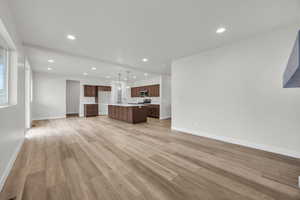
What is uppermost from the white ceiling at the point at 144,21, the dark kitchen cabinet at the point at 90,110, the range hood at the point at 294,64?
the white ceiling at the point at 144,21

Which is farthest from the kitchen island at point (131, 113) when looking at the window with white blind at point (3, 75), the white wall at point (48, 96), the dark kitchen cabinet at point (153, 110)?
the window with white blind at point (3, 75)

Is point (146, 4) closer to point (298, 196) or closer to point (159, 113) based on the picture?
point (298, 196)

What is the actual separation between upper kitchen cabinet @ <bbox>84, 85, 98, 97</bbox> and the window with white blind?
5983mm

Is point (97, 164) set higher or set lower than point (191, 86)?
lower

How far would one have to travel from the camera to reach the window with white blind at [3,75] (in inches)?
79.6

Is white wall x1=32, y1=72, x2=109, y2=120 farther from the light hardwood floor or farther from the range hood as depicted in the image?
Answer: the range hood

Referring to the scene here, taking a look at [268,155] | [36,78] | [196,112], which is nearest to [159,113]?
[196,112]

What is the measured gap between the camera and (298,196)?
1421mm

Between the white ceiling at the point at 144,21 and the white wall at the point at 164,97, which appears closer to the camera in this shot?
the white ceiling at the point at 144,21

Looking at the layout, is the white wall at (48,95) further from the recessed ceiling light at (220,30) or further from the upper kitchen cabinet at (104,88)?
the recessed ceiling light at (220,30)

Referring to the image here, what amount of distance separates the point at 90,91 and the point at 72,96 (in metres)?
2.07

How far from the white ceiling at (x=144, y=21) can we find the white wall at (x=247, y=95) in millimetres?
373

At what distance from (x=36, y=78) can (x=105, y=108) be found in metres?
4.21

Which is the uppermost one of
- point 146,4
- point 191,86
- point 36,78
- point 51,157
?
point 146,4
